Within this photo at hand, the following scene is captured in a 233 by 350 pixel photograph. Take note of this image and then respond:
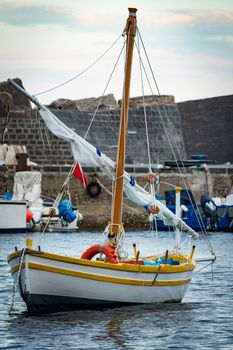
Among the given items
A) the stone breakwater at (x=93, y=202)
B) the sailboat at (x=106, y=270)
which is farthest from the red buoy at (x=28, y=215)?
the sailboat at (x=106, y=270)

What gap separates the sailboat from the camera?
19906 millimetres

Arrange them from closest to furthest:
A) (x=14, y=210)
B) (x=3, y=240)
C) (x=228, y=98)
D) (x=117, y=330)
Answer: (x=117, y=330) < (x=3, y=240) < (x=14, y=210) < (x=228, y=98)

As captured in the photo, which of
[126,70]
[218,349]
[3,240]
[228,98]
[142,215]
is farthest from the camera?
[228,98]

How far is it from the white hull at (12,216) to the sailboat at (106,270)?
23.1 m

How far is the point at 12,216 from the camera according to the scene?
1806 inches

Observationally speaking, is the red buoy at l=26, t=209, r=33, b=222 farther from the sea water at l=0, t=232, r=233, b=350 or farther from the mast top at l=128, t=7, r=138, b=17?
the mast top at l=128, t=7, r=138, b=17

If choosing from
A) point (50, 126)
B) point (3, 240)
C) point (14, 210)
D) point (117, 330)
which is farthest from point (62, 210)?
point (117, 330)

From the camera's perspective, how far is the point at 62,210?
155 ft

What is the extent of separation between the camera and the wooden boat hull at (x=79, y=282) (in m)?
19.8

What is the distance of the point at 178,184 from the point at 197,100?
8.85 m

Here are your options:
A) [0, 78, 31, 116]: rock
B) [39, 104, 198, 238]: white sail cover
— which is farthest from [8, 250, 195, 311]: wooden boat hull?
[0, 78, 31, 116]: rock

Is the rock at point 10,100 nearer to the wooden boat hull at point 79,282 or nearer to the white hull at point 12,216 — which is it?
the white hull at point 12,216

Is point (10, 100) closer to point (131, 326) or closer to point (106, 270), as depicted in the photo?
point (106, 270)

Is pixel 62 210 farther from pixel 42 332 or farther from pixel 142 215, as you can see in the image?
pixel 42 332
